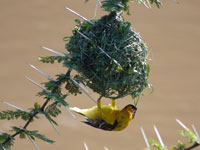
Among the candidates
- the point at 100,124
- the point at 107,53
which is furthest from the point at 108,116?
the point at 107,53

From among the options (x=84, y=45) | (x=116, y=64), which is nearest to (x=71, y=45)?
(x=84, y=45)

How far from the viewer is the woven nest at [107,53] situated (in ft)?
4.57

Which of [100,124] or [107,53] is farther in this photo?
[100,124]

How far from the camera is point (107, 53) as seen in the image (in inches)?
55.2

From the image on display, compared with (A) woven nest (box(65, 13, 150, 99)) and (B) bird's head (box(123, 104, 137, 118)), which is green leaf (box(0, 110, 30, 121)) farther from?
(B) bird's head (box(123, 104, 137, 118))

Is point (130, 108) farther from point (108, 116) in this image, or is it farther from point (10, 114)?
point (10, 114)

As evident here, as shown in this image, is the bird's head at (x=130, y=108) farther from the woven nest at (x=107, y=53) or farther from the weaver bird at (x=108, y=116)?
the woven nest at (x=107, y=53)

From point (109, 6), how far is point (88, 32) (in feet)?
0.59

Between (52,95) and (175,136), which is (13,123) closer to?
(175,136)

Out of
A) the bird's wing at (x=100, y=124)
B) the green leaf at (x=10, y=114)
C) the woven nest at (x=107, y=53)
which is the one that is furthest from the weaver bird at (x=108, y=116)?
the green leaf at (x=10, y=114)

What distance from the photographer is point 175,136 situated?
16.1ft

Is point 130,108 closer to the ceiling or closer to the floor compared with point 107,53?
closer to the floor

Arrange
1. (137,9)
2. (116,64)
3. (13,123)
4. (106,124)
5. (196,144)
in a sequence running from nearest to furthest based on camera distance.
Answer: (196,144)
(116,64)
(106,124)
(13,123)
(137,9)

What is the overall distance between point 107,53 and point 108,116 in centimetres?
36
